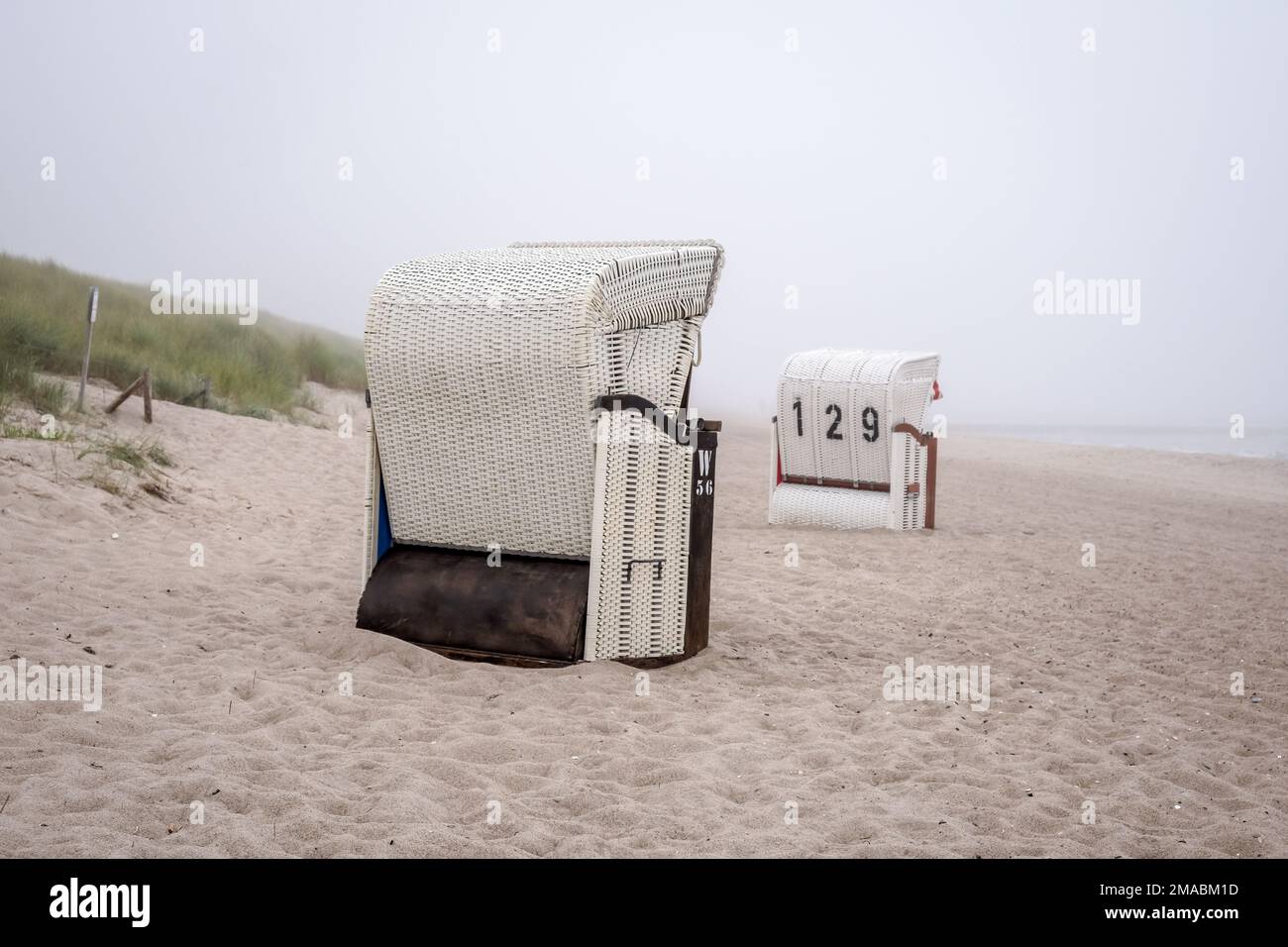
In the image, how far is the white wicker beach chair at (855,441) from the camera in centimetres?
1148

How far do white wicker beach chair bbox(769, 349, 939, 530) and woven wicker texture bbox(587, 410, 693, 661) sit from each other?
18.9 feet

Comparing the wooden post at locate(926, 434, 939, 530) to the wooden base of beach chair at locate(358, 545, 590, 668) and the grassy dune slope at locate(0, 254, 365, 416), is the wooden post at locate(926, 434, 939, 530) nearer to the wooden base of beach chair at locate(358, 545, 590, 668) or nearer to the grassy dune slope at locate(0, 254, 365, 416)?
the wooden base of beach chair at locate(358, 545, 590, 668)

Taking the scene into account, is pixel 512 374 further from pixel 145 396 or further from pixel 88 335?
pixel 145 396

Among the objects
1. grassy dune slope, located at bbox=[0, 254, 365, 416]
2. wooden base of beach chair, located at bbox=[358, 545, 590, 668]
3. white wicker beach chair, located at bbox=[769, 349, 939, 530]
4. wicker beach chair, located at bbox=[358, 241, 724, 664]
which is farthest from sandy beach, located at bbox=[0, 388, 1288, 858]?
grassy dune slope, located at bbox=[0, 254, 365, 416]

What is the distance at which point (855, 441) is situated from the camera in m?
11.7

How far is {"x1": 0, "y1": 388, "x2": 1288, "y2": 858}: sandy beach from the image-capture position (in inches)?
152

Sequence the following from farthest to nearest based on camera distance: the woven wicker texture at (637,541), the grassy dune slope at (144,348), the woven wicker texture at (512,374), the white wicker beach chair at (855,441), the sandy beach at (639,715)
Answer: the grassy dune slope at (144,348), the white wicker beach chair at (855,441), the woven wicker texture at (637,541), the woven wicker texture at (512,374), the sandy beach at (639,715)

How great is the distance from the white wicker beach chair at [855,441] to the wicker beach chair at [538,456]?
547 centimetres

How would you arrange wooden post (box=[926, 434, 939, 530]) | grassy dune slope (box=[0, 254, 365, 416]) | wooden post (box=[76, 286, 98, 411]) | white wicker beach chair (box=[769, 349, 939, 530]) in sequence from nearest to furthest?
wooden post (box=[76, 286, 98, 411]) → white wicker beach chair (box=[769, 349, 939, 530]) → wooden post (box=[926, 434, 939, 530]) → grassy dune slope (box=[0, 254, 365, 416])

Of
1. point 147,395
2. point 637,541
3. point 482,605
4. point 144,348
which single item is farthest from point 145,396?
point 637,541

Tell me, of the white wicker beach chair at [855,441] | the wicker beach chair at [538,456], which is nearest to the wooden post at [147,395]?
the white wicker beach chair at [855,441]

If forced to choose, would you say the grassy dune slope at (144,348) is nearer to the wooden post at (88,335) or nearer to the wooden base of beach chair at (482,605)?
the wooden post at (88,335)
